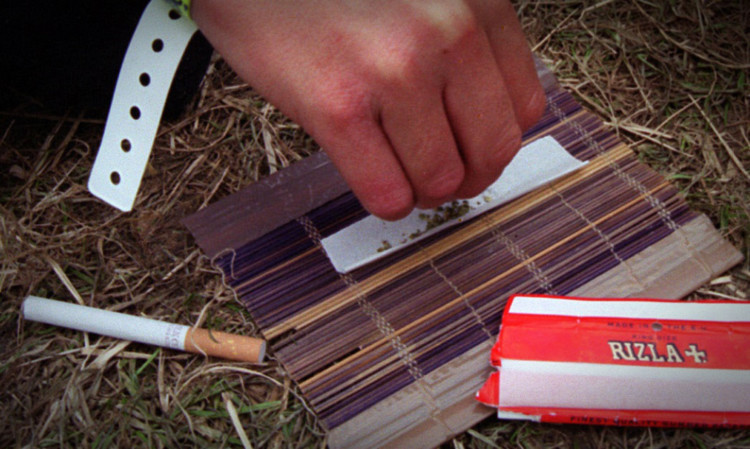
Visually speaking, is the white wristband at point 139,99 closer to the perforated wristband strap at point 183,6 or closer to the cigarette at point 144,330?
the perforated wristband strap at point 183,6

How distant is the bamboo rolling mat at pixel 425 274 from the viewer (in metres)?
0.92

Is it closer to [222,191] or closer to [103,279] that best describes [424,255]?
[222,191]

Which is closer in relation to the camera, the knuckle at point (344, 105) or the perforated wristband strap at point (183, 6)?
the knuckle at point (344, 105)

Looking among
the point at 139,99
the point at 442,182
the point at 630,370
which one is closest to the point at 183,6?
the point at 139,99

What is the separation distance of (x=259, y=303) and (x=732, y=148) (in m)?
0.93

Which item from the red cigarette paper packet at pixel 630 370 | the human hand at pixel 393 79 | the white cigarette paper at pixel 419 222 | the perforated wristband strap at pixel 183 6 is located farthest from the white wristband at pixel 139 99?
the red cigarette paper packet at pixel 630 370

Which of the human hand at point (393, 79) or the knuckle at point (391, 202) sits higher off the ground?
the human hand at point (393, 79)

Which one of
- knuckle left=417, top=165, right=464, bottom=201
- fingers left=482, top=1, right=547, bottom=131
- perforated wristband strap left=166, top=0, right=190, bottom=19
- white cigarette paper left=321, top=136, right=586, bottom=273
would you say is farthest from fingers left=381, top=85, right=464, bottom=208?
perforated wristband strap left=166, top=0, right=190, bottom=19

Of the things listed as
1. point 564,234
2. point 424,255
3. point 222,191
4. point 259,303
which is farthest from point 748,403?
point 222,191

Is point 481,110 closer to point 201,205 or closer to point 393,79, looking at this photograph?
point 393,79

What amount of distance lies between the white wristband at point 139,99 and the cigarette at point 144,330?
Answer: 186 millimetres

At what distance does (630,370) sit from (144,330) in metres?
0.74

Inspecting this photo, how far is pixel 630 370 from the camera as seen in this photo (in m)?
0.86

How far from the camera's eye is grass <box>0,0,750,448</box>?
947mm
